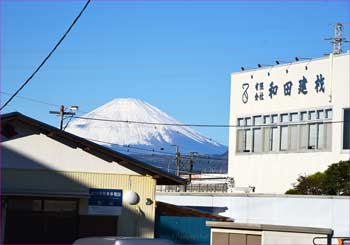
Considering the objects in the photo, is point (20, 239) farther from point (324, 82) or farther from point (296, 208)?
point (324, 82)

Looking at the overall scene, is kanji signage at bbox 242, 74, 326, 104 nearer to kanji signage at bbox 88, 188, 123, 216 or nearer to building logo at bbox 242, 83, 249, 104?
building logo at bbox 242, 83, 249, 104

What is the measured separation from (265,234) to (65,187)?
6134 mm

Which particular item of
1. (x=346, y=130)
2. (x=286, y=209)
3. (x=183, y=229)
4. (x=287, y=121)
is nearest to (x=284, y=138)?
(x=287, y=121)

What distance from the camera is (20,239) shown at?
77.7 feet

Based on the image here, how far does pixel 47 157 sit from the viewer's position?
79.5 ft

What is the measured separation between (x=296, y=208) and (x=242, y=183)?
1420 cm

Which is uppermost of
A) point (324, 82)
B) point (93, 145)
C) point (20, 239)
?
point (324, 82)

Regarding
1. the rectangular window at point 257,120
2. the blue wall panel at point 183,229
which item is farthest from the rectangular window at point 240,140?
the blue wall panel at point 183,229


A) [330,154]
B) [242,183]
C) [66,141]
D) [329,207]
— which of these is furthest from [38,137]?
[242,183]

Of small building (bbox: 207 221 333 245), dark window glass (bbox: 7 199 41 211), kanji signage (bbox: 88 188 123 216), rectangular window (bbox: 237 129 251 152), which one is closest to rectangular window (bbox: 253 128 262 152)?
rectangular window (bbox: 237 129 251 152)

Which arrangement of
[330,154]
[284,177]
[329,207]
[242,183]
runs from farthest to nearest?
[242,183]
[284,177]
[330,154]
[329,207]

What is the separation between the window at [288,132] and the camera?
1705 inches

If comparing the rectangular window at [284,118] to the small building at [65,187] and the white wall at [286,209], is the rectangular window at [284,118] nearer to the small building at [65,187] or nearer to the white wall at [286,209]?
the white wall at [286,209]

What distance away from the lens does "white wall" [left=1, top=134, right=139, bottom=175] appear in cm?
2373
